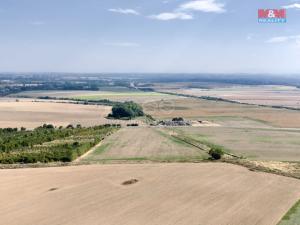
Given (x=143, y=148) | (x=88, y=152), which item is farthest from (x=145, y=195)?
(x=143, y=148)

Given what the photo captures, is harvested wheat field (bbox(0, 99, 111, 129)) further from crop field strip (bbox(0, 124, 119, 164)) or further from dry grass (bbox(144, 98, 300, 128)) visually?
dry grass (bbox(144, 98, 300, 128))

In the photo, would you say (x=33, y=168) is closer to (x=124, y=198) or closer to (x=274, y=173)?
(x=124, y=198)

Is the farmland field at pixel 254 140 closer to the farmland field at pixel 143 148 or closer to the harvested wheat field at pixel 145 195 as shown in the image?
the farmland field at pixel 143 148

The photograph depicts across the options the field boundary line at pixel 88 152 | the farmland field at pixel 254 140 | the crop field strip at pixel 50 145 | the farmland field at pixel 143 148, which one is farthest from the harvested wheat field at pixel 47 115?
the field boundary line at pixel 88 152

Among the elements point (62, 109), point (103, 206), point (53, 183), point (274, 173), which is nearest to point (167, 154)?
point (274, 173)

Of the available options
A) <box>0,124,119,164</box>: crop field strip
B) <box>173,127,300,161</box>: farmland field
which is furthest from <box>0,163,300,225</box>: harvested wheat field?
<box>173,127,300,161</box>: farmland field

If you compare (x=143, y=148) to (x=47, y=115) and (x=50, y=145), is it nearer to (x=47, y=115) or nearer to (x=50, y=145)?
(x=50, y=145)
